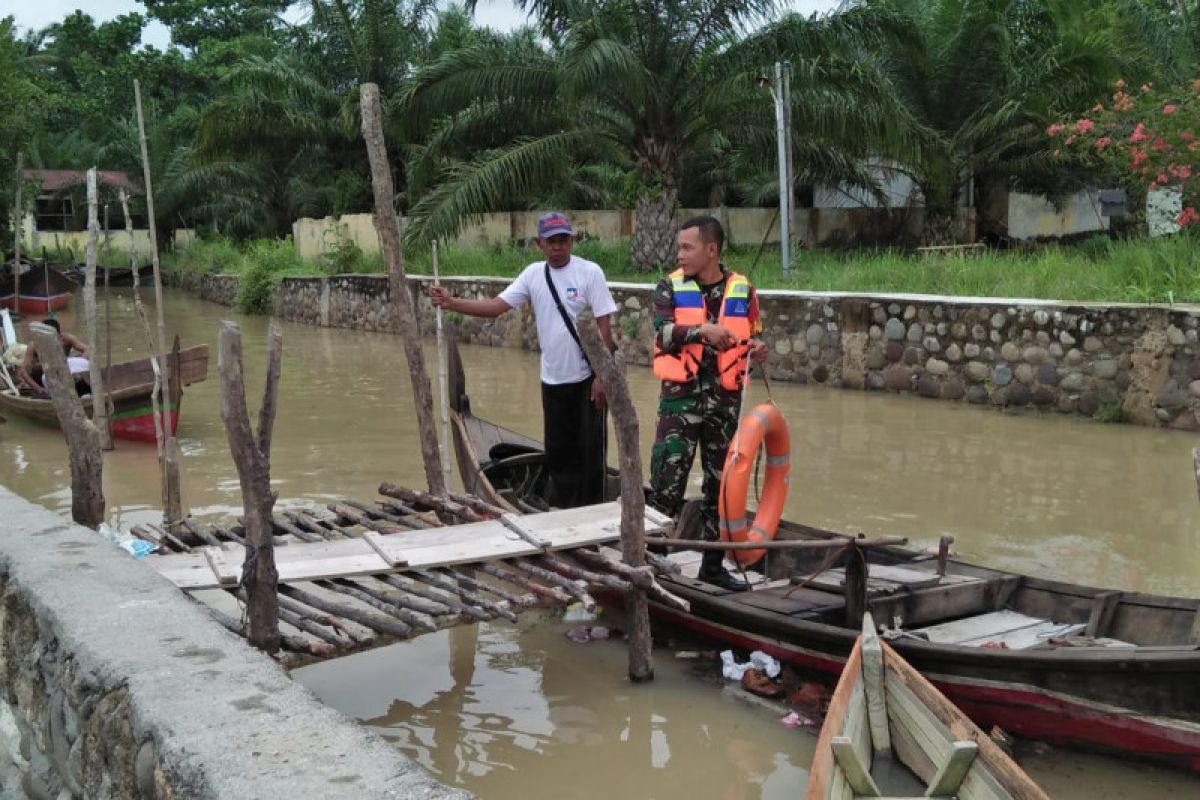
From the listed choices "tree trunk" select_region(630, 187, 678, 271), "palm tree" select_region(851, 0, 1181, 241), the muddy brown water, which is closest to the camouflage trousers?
the muddy brown water

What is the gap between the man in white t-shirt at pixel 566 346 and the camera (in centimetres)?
619

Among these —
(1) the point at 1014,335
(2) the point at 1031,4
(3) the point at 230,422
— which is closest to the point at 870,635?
(3) the point at 230,422

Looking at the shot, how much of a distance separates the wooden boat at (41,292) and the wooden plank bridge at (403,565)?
15.4 m

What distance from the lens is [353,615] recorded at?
4613 mm

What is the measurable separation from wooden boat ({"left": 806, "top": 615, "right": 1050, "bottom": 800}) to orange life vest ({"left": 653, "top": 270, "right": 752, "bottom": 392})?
1.62 metres

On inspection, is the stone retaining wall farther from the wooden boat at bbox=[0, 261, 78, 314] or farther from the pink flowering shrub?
the wooden boat at bbox=[0, 261, 78, 314]

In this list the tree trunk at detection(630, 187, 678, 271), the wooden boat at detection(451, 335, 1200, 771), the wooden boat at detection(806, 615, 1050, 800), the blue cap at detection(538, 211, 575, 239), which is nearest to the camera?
the wooden boat at detection(806, 615, 1050, 800)

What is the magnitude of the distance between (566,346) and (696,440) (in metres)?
1.00

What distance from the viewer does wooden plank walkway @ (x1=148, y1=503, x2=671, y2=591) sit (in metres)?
4.85

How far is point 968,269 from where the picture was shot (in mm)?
12914

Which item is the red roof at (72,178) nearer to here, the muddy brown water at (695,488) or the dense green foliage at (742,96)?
the dense green foliage at (742,96)

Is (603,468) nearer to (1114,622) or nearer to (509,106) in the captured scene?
(1114,622)

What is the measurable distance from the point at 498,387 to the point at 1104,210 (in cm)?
1240

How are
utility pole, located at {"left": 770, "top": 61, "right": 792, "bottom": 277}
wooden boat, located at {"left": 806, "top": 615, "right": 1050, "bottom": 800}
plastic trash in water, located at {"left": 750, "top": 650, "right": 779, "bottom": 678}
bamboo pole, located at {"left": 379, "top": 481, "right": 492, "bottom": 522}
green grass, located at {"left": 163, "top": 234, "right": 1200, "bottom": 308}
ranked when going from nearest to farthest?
wooden boat, located at {"left": 806, "top": 615, "right": 1050, "bottom": 800} → plastic trash in water, located at {"left": 750, "top": 650, "right": 779, "bottom": 678} → bamboo pole, located at {"left": 379, "top": 481, "right": 492, "bottom": 522} → green grass, located at {"left": 163, "top": 234, "right": 1200, "bottom": 308} → utility pole, located at {"left": 770, "top": 61, "right": 792, "bottom": 277}
